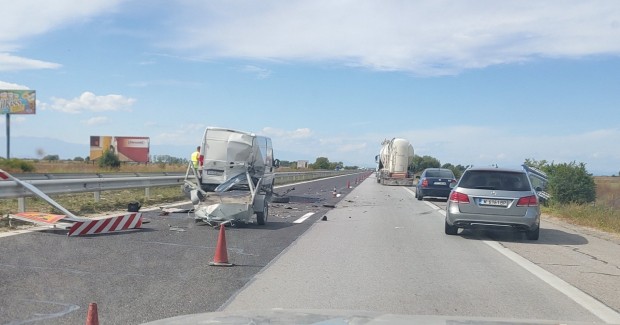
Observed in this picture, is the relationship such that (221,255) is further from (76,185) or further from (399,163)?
(399,163)

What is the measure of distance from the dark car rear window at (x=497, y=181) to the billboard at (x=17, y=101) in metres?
65.5

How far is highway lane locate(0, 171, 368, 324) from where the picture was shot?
6438 millimetres

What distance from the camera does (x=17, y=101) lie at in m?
69.1

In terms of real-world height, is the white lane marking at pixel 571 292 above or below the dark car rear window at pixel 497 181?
below

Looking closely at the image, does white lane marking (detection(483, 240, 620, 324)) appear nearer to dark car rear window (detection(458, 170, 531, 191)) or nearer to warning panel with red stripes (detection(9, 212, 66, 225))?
dark car rear window (detection(458, 170, 531, 191))

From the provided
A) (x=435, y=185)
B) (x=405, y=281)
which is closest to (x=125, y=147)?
(x=435, y=185)

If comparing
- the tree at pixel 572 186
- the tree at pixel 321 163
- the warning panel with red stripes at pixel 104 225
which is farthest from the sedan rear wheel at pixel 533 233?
the tree at pixel 321 163

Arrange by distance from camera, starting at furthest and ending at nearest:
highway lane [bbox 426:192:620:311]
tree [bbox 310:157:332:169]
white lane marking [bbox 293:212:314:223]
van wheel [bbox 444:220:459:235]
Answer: tree [bbox 310:157:332:169]
white lane marking [bbox 293:212:314:223]
van wheel [bbox 444:220:459:235]
highway lane [bbox 426:192:620:311]

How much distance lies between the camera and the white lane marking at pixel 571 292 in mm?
6766

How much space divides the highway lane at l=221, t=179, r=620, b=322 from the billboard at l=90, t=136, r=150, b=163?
75140mm

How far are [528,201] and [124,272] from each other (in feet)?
28.3

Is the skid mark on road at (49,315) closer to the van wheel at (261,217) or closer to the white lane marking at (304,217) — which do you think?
the van wheel at (261,217)

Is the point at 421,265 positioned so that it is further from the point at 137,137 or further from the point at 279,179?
the point at 137,137

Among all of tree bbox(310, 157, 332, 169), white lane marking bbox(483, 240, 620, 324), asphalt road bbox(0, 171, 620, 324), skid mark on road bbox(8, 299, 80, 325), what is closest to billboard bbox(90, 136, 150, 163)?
tree bbox(310, 157, 332, 169)
